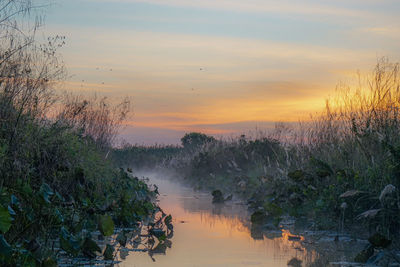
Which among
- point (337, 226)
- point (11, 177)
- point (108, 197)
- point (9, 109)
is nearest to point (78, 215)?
point (11, 177)

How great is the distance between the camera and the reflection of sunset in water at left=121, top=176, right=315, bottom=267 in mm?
6434

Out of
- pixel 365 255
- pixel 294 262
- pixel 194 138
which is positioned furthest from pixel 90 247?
pixel 194 138

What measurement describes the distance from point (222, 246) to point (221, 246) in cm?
2

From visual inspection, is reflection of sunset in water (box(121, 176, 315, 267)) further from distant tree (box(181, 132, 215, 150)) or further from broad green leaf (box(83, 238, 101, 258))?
distant tree (box(181, 132, 215, 150))

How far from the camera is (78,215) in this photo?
23.2 ft

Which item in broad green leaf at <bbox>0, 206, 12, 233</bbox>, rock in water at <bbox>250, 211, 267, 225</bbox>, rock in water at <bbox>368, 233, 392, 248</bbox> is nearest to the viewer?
broad green leaf at <bbox>0, 206, 12, 233</bbox>

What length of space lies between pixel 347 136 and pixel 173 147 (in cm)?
2893

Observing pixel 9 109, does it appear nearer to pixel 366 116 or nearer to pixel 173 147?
pixel 366 116

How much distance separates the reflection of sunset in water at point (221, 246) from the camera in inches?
253

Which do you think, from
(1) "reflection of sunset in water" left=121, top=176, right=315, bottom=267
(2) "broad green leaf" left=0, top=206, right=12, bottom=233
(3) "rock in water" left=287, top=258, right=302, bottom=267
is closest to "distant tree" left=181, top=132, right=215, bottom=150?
(1) "reflection of sunset in water" left=121, top=176, right=315, bottom=267

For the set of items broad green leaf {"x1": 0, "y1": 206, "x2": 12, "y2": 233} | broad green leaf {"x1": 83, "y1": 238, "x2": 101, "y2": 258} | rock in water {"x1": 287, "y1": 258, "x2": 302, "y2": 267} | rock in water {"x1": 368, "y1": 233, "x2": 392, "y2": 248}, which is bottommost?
rock in water {"x1": 287, "y1": 258, "x2": 302, "y2": 267}

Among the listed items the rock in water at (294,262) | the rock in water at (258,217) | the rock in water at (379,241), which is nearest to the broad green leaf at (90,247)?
the rock in water at (294,262)

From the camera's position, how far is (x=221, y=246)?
24.8 feet

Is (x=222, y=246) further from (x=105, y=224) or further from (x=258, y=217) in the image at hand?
(x=258, y=217)
